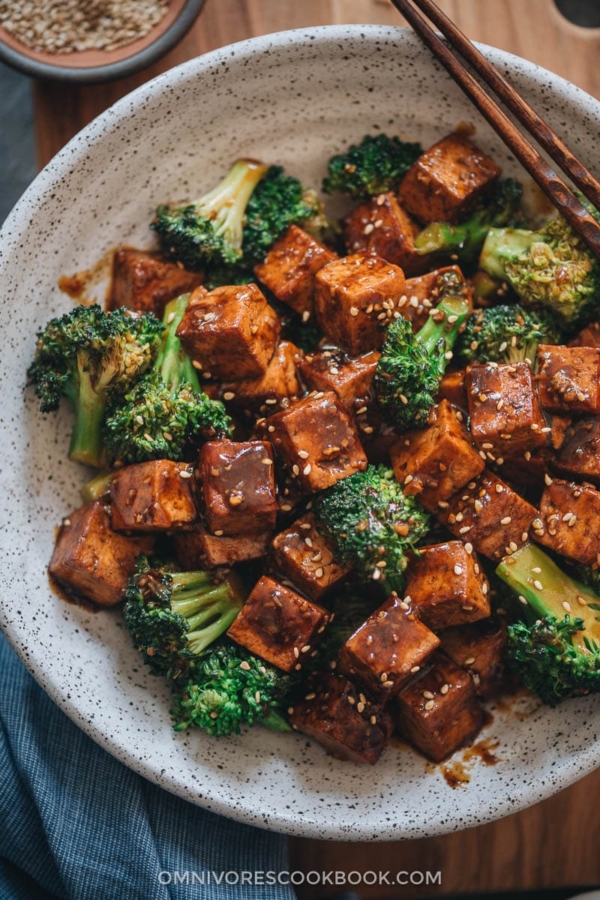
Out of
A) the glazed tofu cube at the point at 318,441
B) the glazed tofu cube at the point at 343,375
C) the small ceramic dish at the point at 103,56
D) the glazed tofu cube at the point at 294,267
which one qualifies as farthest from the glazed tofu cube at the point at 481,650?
the small ceramic dish at the point at 103,56

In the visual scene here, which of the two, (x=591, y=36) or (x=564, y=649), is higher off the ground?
(x=591, y=36)

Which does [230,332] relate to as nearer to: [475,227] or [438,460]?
[438,460]

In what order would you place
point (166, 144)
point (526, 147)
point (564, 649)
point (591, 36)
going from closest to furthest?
point (564, 649) < point (526, 147) < point (166, 144) < point (591, 36)

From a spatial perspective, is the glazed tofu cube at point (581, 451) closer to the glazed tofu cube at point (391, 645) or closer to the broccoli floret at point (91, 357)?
the glazed tofu cube at point (391, 645)

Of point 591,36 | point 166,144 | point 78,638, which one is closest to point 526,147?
point 591,36

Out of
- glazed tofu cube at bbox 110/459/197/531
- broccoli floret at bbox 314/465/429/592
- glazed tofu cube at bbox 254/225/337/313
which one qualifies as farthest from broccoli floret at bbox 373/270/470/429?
glazed tofu cube at bbox 110/459/197/531

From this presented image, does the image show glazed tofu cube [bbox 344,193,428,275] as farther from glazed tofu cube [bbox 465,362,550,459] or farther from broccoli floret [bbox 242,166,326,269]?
glazed tofu cube [bbox 465,362,550,459]

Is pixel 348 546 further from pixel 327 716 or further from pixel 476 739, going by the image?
pixel 476 739
